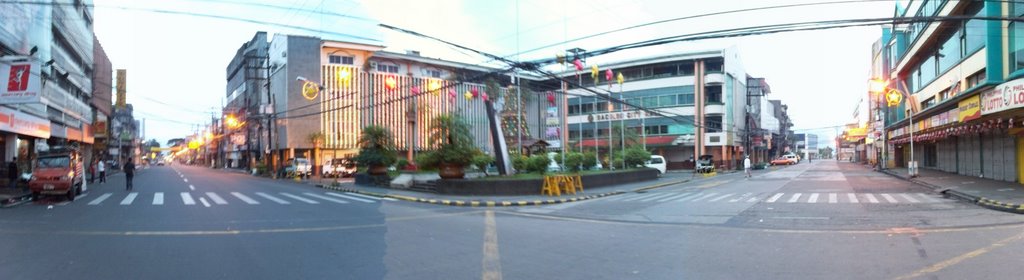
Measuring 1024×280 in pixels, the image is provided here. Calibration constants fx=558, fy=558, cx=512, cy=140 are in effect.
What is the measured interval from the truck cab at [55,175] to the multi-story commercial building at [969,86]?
2665 centimetres

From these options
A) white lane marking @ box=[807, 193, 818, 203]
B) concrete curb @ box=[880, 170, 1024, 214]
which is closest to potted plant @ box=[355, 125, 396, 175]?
white lane marking @ box=[807, 193, 818, 203]

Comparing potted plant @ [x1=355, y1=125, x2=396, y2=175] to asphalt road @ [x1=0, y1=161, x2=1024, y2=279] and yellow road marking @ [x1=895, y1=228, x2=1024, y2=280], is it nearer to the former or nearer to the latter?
asphalt road @ [x1=0, y1=161, x2=1024, y2=279]

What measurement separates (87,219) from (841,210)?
18488 millimetres

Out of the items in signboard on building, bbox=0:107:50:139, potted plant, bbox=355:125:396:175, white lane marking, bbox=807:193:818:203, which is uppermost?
signboard on building, bbox=0:107:50:139

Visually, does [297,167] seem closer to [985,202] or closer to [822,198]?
[822,198]

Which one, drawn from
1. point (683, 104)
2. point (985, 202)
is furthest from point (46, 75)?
point (683, 104)

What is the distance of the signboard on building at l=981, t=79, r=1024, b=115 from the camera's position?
1700cm

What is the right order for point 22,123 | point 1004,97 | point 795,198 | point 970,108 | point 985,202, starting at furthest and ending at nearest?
point 22,123
point 970,108
point 795,198
point 1004,97
point 985,202

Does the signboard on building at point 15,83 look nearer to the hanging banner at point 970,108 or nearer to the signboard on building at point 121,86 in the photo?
the hanging banner at point 970,108

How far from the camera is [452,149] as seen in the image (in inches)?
941

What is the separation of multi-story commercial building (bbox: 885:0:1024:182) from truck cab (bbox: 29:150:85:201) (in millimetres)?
26649

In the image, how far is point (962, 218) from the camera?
12.7 meters

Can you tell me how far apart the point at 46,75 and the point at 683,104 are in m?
50.9

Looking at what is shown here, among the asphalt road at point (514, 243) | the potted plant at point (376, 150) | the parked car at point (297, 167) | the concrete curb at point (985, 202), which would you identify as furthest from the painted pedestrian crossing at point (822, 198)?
the parked car at point (297, 167)
